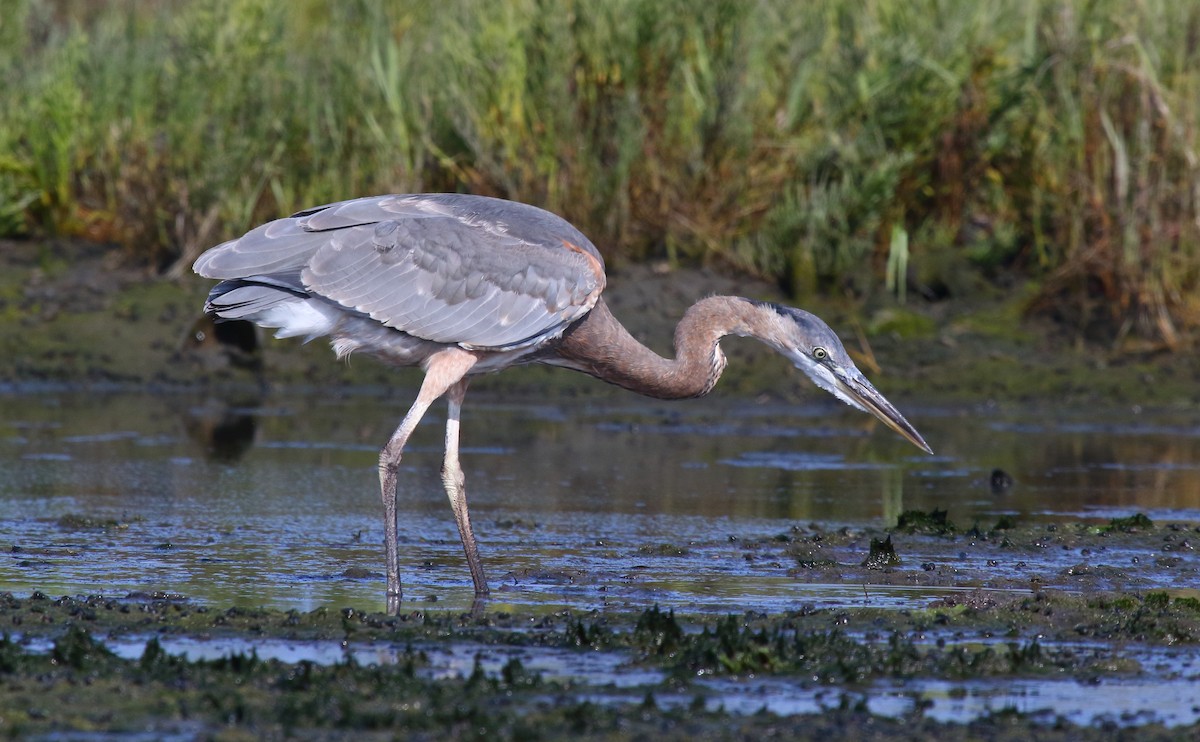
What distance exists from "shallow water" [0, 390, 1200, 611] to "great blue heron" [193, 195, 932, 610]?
2.23 ft

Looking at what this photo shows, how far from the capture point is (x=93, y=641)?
4926 millimetres

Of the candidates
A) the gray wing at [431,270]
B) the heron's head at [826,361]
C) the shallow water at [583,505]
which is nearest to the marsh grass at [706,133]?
the shallow water at [583,505]

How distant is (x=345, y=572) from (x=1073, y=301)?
23.7 ft

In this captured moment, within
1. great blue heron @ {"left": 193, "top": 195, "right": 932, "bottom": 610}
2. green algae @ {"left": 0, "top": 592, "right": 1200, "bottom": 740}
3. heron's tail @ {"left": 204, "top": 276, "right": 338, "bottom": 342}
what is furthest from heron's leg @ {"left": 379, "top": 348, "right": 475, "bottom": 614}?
green algae @ {"left": 0, "top": 592, "right": 1200, "bottom": 740}

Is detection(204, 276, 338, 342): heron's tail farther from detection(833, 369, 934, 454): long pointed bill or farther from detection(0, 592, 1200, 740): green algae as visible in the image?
detection(833, 369, 934, 454): long pointed bill

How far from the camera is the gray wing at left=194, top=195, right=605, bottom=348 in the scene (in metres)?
6.91

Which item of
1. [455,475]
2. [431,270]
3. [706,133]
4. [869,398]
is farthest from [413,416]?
[706,133]

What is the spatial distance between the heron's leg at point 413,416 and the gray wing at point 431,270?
0.10 m

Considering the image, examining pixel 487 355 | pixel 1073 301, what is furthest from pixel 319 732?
pixel 1073 301

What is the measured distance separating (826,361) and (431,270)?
1.72 m

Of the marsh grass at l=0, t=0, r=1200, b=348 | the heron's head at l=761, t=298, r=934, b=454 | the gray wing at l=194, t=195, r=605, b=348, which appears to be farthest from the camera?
the marsh grass at l=0, t=0, r=1200, b=348

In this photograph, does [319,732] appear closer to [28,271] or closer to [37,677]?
[37,677]

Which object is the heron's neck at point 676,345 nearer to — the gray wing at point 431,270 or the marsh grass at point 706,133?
the gray wing at point 431,270

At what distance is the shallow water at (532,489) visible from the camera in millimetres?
6488
